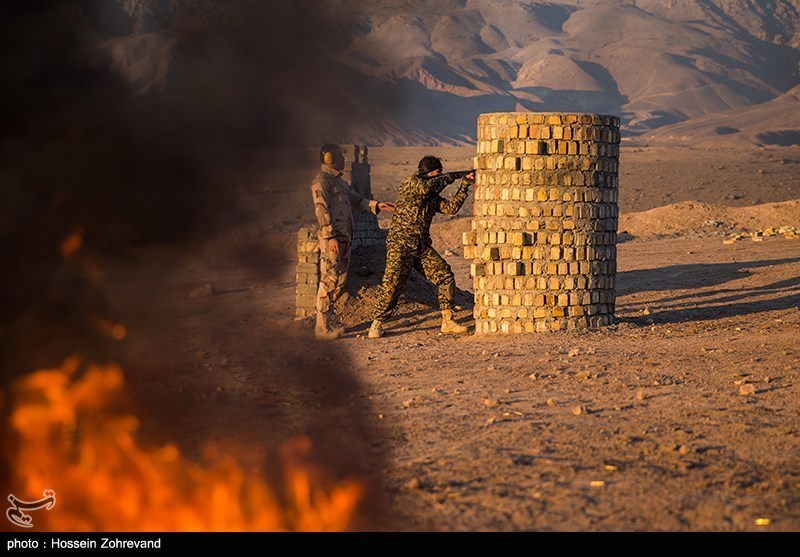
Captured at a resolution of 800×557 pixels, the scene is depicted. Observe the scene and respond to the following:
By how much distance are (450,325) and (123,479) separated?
17.5ft

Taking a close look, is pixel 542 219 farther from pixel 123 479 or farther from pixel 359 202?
pixel 123 479

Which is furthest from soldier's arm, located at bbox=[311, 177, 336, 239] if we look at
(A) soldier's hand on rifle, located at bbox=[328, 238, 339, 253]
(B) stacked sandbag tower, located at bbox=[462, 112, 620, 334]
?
(B) stacked sandbag tower, located at bbox=[462, 112, 620, 334]

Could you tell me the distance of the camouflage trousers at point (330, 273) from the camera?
11039mm

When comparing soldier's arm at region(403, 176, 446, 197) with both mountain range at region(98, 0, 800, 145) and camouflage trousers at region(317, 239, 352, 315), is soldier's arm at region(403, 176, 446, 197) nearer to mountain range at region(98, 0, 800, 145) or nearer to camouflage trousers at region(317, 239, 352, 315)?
mountain range at region(98, 0, 800, 145)

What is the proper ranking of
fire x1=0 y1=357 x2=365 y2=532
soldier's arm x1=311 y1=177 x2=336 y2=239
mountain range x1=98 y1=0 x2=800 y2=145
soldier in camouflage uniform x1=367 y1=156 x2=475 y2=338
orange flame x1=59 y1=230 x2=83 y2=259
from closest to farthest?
fire x1=0 y1=357 x2=365 y2=532, mountain range x1=98 y1=0 x2=800 y2=145, orange flame x1=59 y1=230 x2=83 y2=259, soldier in camouflage uniform x1=367 y1=156 x2=475 y2=338, soldier's arm x1=311 y1=177 x2=336 y2=239

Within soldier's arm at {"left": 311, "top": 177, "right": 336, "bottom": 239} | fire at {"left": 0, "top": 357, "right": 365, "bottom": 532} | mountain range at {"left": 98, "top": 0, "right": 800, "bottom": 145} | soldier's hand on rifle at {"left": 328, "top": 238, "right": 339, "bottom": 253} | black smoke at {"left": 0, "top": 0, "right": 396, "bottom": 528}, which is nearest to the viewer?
fire at {"left": 0, "top": 357, "right": 365, "bottom": 532}

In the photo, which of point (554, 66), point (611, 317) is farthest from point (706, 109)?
point (611, 317)

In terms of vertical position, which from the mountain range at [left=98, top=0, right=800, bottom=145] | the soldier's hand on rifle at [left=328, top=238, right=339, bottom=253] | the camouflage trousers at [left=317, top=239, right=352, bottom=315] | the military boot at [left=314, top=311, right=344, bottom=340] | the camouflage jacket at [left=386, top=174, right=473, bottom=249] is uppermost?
the mountain range at [left=98, top=0, right=800, bottom=145]

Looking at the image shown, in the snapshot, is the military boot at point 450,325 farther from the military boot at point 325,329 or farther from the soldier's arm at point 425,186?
the soldier's arm at point 425,186

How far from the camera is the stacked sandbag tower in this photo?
10.3 metres

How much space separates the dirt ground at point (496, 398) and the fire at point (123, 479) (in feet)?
0.67

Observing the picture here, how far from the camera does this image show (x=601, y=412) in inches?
281

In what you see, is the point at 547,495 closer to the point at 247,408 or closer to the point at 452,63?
the point at 247,408

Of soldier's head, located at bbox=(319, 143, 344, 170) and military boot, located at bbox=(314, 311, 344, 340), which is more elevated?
soldier's head, located at bbox=(319, 143, 344, 170)
